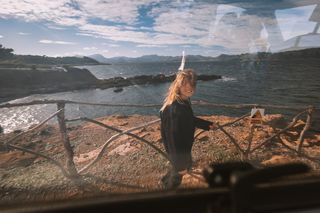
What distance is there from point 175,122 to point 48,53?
1.78 meters

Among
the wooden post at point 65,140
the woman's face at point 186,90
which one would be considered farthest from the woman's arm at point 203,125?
the wooden post at point 65,140

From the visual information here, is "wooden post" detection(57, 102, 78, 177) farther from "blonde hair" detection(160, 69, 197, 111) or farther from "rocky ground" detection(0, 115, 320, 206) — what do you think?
"blonde hair" detection(160, 69, 197, 111)

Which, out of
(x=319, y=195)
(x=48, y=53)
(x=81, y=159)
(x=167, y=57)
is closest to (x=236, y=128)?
(x=81, y=159)

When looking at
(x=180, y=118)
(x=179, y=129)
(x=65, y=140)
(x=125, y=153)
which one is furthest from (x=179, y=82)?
(x=125, y=153)

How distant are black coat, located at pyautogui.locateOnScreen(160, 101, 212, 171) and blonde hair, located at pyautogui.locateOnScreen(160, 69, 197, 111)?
0.06 m

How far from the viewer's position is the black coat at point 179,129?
350cm

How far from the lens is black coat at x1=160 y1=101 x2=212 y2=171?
11.5ft

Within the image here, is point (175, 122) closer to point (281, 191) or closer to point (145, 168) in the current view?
point (145, 168)

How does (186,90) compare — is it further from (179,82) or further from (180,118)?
(180,118)

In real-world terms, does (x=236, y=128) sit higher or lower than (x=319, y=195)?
lower

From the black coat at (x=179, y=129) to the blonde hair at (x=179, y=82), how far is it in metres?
0.06

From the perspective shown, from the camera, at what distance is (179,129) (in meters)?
3.52

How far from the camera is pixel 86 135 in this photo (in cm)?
833

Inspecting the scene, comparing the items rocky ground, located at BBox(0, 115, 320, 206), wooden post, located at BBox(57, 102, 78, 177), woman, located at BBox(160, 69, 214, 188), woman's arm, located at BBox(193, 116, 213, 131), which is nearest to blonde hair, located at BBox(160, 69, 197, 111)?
woman, located at BBox(160, 69, 214, 188)
